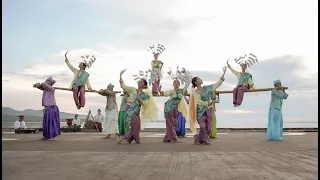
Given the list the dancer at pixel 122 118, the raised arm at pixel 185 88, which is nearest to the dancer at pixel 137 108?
the raised arm at pixel 185 88

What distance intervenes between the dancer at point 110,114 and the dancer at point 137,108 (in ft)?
8.88

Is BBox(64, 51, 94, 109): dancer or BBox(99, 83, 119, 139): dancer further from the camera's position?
BBox(99, 83, 119, 139): dancer

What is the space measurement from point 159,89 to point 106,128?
250 centimetres

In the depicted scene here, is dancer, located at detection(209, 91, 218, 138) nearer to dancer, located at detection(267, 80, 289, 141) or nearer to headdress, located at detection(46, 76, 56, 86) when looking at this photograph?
dancer, located at detection(267, 80, 289, 141)

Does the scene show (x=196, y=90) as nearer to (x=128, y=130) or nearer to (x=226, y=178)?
(x=128, y=130)

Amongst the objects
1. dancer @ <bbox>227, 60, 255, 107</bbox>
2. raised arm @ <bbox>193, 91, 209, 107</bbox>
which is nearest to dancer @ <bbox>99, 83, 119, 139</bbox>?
dancer @ <bbox>227, 60, 255, 107</bbox>

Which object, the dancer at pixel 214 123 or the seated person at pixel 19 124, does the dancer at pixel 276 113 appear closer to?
the dancer at pixel 214 123

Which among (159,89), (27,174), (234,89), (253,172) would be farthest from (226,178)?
(159,89)

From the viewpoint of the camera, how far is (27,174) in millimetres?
4410

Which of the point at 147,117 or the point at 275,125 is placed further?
the point at 275,125

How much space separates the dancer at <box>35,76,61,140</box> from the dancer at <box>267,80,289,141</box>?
19.7ft

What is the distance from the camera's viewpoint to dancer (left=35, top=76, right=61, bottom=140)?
1174 centimetres

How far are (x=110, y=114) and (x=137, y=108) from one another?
305cm

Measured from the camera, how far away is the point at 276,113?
12.0m
